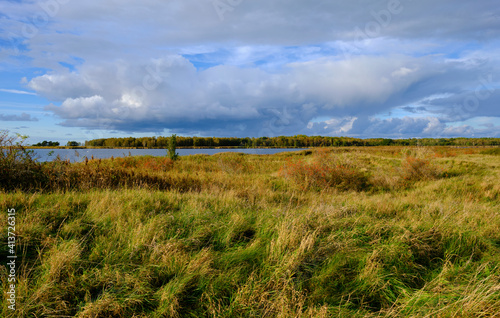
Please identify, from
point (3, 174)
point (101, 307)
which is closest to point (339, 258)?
point (101, 307)

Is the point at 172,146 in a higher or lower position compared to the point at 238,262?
higher

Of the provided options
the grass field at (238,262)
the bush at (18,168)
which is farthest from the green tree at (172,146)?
the grass field at (238,262)

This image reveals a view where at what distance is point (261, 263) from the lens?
386 cm

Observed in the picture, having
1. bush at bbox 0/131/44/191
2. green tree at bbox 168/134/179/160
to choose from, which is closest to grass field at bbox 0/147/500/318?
bush at bbox 0/131/44/191

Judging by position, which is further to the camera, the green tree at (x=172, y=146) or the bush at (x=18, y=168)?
the green tree at (x=172, y=146)

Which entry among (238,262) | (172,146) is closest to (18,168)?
(238,262)

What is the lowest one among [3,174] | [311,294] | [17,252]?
[311,294]

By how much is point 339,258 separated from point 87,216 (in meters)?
4.86

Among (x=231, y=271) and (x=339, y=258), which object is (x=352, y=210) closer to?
(x=339, y=258)

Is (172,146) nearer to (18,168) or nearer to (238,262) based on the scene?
(18,168)

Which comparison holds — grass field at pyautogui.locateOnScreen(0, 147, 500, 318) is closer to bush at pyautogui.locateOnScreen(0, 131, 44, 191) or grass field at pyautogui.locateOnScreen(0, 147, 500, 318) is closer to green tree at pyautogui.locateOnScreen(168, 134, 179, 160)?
bush at pyautogui.locateOnScreen(0, 131, 44, 191)

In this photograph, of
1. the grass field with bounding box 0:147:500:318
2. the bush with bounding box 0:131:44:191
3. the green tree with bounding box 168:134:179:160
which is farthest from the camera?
the green tree with bounding box 168:134:179:160

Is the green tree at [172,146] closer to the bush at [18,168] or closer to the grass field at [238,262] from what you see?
the bush at [18,168]

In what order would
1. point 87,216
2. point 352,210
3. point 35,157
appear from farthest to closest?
point 35,157 < point 352,210 < point 87,216
